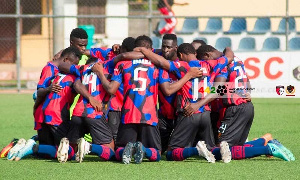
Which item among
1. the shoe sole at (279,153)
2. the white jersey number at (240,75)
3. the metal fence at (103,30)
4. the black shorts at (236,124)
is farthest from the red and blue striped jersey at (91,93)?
the metal fence at (103,30)

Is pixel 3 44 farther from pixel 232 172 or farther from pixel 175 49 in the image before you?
pixel 232 172

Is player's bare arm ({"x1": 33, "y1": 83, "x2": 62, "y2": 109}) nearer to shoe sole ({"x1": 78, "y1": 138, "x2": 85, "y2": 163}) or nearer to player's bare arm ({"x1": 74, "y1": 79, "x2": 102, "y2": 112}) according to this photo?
player's bare arm ({"x1": 74, "y1": 79, "x2": 102, "y2": 112})

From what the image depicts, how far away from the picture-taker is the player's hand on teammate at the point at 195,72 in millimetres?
8875

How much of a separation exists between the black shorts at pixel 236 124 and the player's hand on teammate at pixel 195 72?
0.76 metres

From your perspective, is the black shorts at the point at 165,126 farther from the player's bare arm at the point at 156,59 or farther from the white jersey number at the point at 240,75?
the white jersey number at the point at 240,75

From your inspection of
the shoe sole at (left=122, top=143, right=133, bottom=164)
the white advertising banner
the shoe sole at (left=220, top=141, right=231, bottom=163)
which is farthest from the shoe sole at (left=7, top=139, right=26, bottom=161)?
the white advertising banner

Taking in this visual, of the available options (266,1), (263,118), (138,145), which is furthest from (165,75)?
(266,1)

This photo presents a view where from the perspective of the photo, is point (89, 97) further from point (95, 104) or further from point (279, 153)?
point (279, 153)

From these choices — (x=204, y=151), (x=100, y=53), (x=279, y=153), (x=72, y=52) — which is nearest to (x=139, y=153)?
(x=204, y=151)

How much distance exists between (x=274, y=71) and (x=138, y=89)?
31.9ft

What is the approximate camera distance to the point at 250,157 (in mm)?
8695

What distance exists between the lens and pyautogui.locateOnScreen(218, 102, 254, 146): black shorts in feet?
30.3

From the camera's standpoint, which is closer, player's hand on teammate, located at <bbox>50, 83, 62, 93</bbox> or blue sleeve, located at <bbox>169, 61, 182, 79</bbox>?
blue sleeve, located at <bbox>169, 61, 182, 79</bbox>

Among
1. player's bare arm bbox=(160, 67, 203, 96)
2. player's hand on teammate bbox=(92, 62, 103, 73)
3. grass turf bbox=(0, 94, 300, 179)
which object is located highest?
player's hand on teammate bbox=(92, 62, 103, 73)
